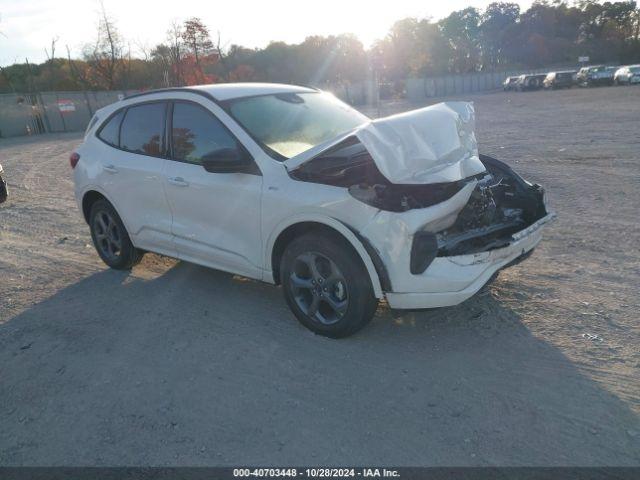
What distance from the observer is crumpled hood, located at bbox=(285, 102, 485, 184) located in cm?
362

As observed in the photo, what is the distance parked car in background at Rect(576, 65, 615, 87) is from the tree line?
18.5 metres

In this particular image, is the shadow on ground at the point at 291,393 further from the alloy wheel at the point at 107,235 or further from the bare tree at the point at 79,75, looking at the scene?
the bare tree at the point at 79,75

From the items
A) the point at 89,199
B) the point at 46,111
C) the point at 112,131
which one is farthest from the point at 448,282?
the point at 46,111

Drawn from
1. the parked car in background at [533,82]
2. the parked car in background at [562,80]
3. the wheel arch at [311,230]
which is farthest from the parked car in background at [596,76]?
the wheel arch at [311,230]

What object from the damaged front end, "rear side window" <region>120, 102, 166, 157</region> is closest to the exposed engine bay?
the damaged front end

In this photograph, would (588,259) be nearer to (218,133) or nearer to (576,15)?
(218,133)

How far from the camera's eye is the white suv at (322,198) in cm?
357

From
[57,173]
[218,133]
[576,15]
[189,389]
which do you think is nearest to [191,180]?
[218,133]

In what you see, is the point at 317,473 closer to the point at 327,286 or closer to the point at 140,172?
the point at 327,286

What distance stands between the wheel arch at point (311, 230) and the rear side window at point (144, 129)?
5.53 feet

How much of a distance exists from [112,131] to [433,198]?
12.0ft

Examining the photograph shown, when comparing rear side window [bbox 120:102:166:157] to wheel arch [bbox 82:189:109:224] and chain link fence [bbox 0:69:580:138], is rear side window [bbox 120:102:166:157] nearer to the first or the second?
wheel arch [bbox 82:189:109:224]

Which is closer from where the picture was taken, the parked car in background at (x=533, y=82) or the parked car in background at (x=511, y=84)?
the parked car in background at (x=533, y=82)

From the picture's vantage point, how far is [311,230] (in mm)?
3930
